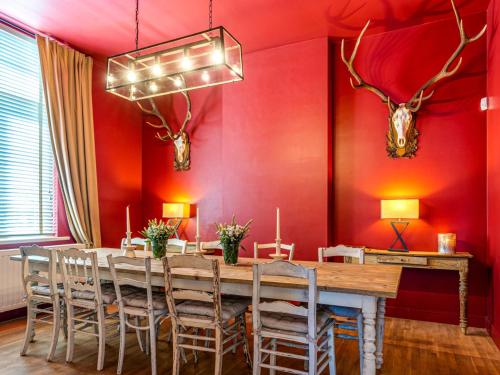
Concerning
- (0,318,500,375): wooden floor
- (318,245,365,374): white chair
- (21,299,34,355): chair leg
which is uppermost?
(318,245,365,374): white chair

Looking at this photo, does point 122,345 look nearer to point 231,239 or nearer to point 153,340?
point 153,340

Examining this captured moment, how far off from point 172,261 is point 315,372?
1067 millimetres

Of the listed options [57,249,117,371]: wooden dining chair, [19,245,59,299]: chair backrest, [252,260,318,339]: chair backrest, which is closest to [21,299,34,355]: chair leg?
[19,245,59,299]: chair backrest

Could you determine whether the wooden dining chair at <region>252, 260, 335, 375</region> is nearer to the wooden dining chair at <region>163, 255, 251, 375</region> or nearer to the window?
the wooden dining chair at <region>163, 255, 251, 375</region>

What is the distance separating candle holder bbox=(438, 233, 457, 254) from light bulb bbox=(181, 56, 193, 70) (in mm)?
2851

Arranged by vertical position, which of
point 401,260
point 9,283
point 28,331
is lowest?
point 28,331

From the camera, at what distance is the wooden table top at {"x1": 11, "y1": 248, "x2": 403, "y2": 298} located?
2.04 meters

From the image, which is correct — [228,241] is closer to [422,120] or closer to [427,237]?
[427,237]

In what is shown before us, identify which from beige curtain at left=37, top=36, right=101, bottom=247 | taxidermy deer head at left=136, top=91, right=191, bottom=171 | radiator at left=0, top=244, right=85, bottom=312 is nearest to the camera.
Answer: radiator at left=0, top=244, right=85, bottom=312

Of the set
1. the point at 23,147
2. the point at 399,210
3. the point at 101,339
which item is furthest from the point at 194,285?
the point at 23,147

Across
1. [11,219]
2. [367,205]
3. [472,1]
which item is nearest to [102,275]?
[11,219]

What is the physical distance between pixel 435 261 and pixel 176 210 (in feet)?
10.3

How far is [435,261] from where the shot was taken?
3543 mm

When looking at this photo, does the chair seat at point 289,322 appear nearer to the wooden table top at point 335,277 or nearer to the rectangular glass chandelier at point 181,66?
the wooden table top at point 335,277
